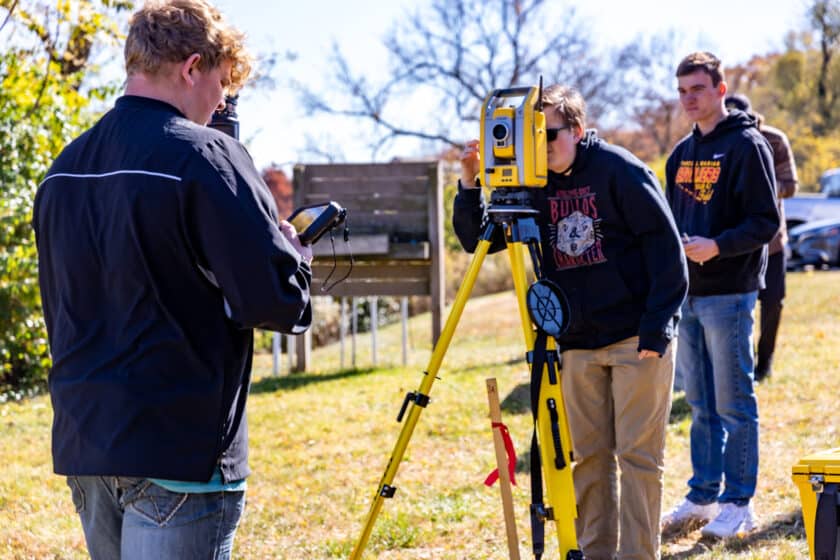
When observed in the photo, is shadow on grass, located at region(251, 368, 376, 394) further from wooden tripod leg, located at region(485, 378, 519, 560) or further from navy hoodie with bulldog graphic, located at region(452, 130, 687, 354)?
wooden tripod leg, located at region(485, 378, 519, 560)

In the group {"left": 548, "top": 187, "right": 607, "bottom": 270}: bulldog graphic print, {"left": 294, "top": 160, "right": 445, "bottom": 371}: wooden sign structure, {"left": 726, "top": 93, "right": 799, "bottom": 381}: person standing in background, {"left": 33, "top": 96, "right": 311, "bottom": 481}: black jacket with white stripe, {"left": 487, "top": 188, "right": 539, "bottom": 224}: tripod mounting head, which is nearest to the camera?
{"left": 33, "top": 96, "right": 311, "bottom": 481}: black jacket with white stripe

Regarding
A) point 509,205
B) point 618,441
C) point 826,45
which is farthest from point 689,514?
point 826,45

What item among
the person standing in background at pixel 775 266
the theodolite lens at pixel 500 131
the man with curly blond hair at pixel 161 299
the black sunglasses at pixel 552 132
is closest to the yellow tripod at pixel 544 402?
the theodolite lens at pixel 500 131

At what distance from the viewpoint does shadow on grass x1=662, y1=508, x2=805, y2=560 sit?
4563mm

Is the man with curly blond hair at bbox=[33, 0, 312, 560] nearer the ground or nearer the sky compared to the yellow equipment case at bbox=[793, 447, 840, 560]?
nearer the sky

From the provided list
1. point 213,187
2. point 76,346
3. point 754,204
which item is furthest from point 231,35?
point 754,204

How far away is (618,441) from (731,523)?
3.43 ft

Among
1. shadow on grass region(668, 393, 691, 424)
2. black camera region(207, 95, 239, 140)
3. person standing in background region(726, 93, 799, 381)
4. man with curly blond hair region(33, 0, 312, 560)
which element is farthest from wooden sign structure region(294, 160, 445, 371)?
man with curly blond hair region(33, 0, 312, 560)

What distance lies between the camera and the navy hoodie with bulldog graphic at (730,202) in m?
4.67

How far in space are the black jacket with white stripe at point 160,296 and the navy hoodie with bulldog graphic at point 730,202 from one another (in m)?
2.97

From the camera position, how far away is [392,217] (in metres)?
10.6

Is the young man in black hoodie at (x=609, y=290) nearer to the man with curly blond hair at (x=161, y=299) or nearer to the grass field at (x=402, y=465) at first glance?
the grass field at (x=402, y=465)

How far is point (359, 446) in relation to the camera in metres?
7.09

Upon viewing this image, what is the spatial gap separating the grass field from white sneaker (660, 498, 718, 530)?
3.1 inches
